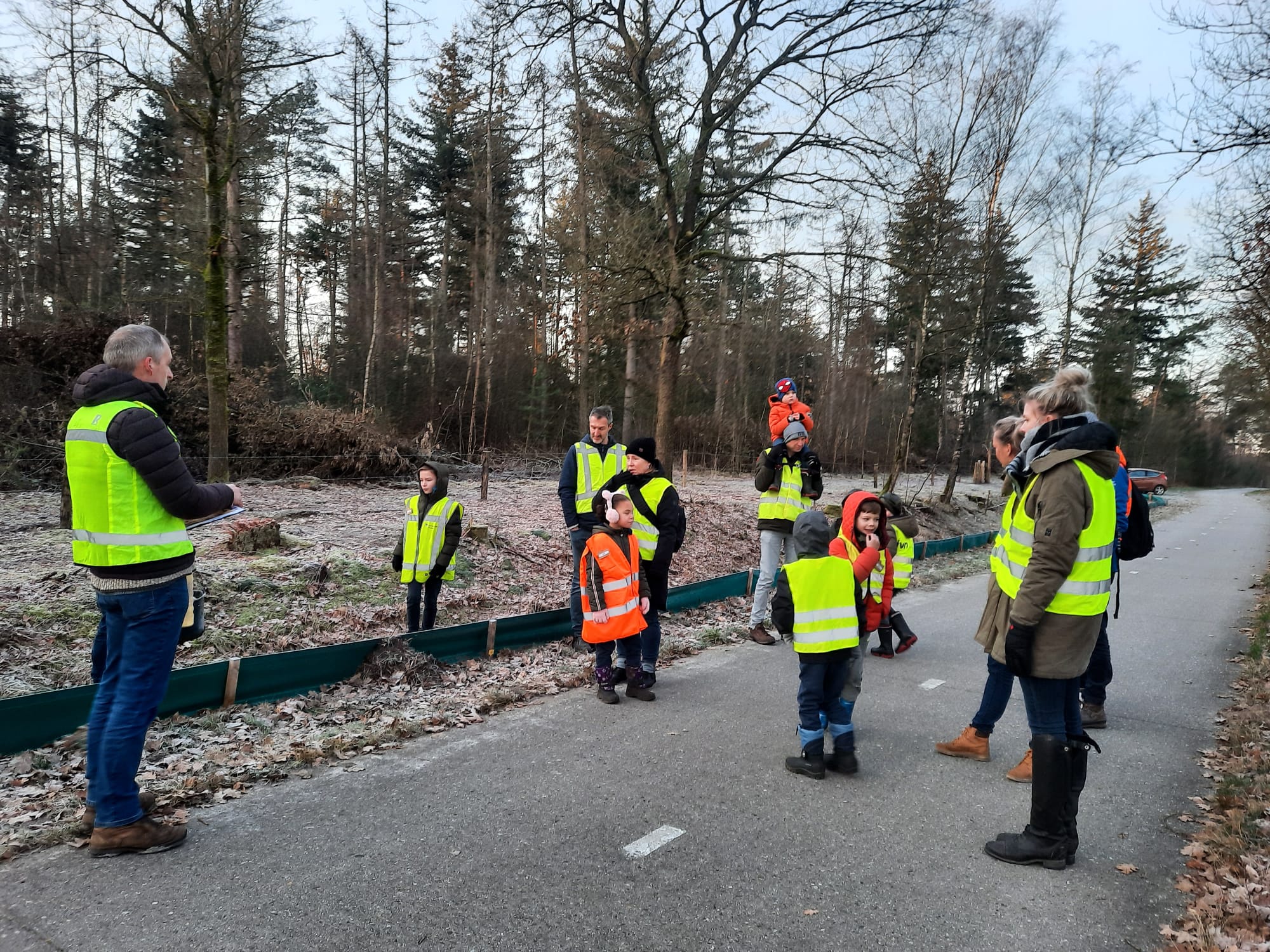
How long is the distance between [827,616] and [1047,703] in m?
1.24

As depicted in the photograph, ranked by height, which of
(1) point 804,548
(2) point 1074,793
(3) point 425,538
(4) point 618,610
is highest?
(1) point 804,548

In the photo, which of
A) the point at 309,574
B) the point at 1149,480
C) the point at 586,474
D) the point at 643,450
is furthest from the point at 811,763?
the point at 1149,480

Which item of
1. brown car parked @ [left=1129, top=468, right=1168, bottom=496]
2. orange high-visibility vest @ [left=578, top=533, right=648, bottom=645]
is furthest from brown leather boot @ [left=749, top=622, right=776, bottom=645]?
brown car parked @ [left=1129, top=468, right=1168, bottom=496]

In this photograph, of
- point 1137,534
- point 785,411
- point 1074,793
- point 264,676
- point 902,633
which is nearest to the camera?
point 1074,793

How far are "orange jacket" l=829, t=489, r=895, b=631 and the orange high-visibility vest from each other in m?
1.49

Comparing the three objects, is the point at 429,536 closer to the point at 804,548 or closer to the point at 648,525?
the point at 648,525

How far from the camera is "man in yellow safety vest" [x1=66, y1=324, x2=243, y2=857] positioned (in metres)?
3.31

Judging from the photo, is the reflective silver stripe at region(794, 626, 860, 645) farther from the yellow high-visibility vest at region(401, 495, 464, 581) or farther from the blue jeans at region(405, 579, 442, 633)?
the blue jeans at region(405, 579, 442, 633)

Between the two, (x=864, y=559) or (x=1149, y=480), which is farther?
(x=1149, y=480)

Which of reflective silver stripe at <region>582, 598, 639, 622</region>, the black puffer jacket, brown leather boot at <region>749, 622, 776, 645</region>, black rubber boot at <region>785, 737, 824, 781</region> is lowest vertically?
brown leather boot at <region>749, 622, 776, 645</region>

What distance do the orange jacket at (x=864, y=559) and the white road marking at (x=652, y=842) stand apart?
5.60ft

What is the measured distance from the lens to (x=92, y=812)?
3555mm

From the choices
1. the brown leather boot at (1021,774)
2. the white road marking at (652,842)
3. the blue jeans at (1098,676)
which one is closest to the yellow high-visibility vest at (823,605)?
the brown leather boot at (1021,774)

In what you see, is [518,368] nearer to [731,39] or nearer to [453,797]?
[731,39]
